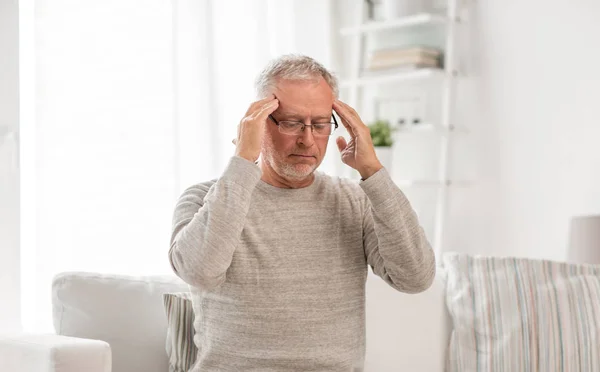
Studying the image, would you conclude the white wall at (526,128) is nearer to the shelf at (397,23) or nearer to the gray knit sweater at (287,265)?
the shelf at (397,23)

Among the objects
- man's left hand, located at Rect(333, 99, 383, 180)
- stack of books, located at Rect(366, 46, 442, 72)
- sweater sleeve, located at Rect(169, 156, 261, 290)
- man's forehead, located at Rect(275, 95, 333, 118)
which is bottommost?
sweater sleeve, located at Rect(169, 156, 261, 290)

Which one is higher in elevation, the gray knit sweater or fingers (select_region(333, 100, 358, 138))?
fingers (select_region(333, 100, 358, 138))

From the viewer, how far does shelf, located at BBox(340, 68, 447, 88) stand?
362cm

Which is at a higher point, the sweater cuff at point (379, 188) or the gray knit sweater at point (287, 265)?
the sweater cuff at point (379, 188)

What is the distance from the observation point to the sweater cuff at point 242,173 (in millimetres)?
1813

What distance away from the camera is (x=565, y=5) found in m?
3.45

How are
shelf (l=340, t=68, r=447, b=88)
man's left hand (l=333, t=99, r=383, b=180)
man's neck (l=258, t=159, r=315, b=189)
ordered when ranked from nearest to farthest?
man's left hand (l=333, t=99, r=383, b=180) → man's neck (l=258, t=159, r=315, b=189) → shelf (l=340, t=68, r=447, b=88)

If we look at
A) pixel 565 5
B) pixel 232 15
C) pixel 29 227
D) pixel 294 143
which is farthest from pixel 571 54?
pixel 29 227

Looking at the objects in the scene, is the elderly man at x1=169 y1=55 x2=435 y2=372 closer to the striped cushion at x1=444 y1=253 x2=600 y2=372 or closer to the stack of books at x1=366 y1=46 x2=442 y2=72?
the striped cushion at x1=444 y1=253 x2=600 y2=372

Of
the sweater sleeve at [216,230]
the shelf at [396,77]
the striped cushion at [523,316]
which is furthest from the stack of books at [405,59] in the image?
the sweater sleeve at [216,230]

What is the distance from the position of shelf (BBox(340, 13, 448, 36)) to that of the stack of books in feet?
0.35

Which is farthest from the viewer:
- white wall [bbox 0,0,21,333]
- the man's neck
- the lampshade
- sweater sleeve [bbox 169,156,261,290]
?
the lampshade

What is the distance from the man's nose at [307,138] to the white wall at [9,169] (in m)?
1.26

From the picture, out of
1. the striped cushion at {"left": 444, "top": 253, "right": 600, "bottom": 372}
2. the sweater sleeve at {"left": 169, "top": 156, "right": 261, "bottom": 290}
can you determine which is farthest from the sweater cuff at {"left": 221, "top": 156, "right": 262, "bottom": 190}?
the striped cushion at {"left": 444, "top": 253, "right": 600, "bottom": 372}
